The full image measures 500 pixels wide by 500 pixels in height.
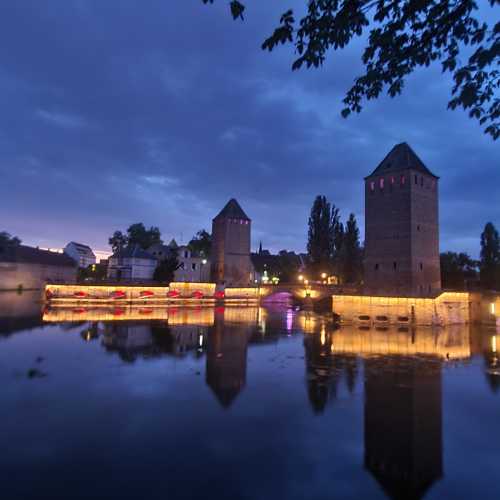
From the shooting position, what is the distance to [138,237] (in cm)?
8000

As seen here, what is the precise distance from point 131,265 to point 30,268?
1448 centimetres

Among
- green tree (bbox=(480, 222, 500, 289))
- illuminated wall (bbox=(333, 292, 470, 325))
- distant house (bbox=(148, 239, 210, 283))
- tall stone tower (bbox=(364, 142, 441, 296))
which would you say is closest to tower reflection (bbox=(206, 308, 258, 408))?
illuminated wall (bbox=(333, 292, 470, 325))

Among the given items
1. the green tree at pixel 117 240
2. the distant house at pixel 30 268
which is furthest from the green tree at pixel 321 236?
the green tree at pixel 117 240

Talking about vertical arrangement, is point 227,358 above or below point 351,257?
below

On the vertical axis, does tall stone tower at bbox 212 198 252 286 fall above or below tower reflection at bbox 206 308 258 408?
above

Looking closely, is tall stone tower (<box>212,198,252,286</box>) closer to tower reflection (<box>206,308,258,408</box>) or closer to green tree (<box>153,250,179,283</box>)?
green tree (<box>153,250,179,283</box>)

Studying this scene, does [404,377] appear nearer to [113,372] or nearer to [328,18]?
[113,372]

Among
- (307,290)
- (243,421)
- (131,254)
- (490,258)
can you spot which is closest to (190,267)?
(131,254)

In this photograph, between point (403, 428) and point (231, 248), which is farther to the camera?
point (231, 248)

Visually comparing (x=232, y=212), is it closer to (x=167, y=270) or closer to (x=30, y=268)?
(x=167, y=270)

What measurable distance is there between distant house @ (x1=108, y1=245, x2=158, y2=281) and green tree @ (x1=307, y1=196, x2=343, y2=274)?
2821cm

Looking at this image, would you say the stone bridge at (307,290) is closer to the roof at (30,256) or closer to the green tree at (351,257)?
the green tree at (351,257)

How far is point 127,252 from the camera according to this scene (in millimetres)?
59312

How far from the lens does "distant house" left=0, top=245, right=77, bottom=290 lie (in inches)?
2023
